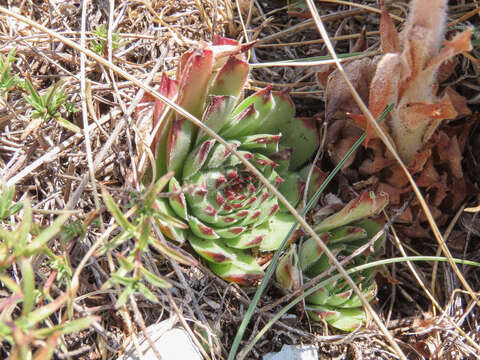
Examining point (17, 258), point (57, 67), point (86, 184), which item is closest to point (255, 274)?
point (86, 184)

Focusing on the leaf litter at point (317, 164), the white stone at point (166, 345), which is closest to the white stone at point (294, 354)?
the leaf litter at point (317, 164)

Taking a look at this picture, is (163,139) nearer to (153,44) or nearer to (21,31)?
(153,44)

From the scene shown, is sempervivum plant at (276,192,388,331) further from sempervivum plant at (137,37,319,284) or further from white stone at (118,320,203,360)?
white stone at (118,320,203,360)

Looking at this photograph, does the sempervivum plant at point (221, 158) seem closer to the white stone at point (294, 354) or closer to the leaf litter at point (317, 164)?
the leaf litter at point (317, 164)

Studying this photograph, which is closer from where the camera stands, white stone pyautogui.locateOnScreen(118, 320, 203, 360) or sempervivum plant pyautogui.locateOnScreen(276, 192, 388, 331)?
white stone pyautogui.locateOnScreen(118, 320, 203, 360)

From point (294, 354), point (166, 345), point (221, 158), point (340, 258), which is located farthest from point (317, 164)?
point (166, 345)

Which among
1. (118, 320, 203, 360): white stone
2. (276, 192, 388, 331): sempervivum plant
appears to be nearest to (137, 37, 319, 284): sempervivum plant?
(276, 192, 388, 331): sempervivum plant
